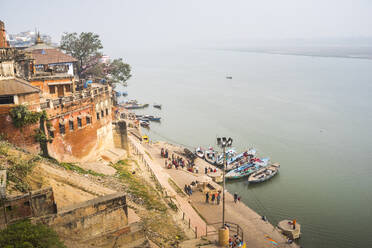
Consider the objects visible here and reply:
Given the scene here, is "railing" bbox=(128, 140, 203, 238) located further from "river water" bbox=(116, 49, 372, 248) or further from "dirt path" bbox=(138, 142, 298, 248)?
"river water" bbox=(116, 49, 372, 248)

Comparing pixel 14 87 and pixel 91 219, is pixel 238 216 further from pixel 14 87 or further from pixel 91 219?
pixel 14 87

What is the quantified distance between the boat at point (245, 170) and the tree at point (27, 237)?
97.3 feet

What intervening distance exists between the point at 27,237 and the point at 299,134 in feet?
183

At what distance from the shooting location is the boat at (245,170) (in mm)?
39406

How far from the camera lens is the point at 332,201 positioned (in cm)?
3516

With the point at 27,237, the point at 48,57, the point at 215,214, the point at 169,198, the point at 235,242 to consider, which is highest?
the point at 48,57

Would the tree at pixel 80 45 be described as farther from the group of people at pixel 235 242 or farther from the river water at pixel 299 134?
the group of people at pixel 235 242

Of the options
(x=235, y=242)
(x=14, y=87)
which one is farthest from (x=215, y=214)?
(x=14, y=87)

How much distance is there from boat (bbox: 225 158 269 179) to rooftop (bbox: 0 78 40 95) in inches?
985

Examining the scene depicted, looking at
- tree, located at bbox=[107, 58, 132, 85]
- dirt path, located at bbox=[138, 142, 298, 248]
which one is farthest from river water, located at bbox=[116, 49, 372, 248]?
tree, located at bbox=[107, 58, 132, 85]

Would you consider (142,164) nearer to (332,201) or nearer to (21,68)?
(21,68)

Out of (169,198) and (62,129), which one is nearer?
(62,129)

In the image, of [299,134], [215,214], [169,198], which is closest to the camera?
[215,214]

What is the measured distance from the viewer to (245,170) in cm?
4059
